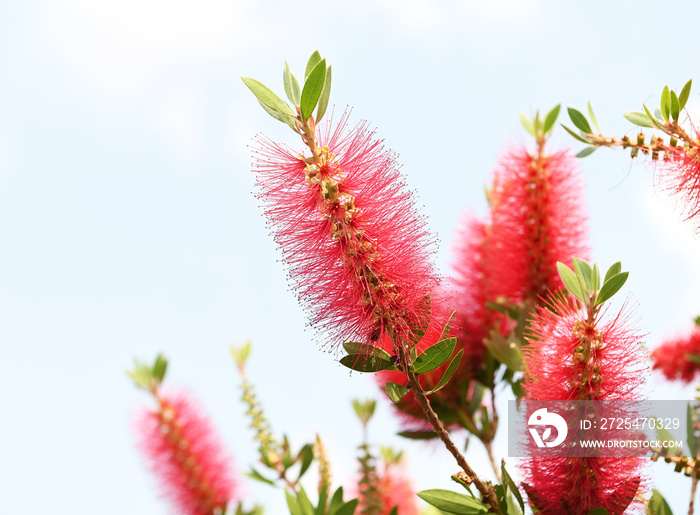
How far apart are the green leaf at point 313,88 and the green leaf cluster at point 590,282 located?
58cm

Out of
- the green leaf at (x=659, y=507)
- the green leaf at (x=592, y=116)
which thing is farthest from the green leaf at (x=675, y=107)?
the green leaf at (x=659, y=507)

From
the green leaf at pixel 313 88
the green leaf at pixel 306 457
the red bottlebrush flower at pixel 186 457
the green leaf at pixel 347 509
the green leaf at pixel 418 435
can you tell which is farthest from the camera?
the red bottlebrush flower at pixel 186 457

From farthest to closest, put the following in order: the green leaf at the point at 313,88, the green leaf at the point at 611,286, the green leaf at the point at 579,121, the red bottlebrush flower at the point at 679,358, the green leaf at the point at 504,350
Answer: the red bottlebrush flower at the point at 679,358
the green leaf at the point at 504,350
the green leaf at the point at 579,121
the green leaf at the point at 611,286
the green leaf at the point at 313,88

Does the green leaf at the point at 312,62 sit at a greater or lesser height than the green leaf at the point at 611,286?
greater

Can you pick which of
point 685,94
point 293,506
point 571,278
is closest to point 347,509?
point 293,506

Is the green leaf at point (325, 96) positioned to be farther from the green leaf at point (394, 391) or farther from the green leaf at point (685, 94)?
the green leaf at point (685, 94)

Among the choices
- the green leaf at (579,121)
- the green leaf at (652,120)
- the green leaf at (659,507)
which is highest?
the green leaf at (579,121)

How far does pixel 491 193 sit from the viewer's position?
2.36m

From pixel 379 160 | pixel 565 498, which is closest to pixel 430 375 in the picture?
pixel 565 498

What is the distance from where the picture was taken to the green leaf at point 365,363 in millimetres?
1333

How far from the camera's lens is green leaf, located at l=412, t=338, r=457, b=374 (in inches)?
51.8

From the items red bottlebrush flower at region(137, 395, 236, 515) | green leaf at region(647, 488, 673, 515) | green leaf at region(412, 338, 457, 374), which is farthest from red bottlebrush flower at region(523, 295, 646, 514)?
red bottlebrush flower at region(137, 395, 236, 515)

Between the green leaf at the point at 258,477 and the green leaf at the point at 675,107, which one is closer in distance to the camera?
the green leaf at the point at 675,107

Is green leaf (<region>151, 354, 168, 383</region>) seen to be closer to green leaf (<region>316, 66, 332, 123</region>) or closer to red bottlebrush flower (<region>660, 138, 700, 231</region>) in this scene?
green leaf (<region>316, 66, 332, 123</region>)
